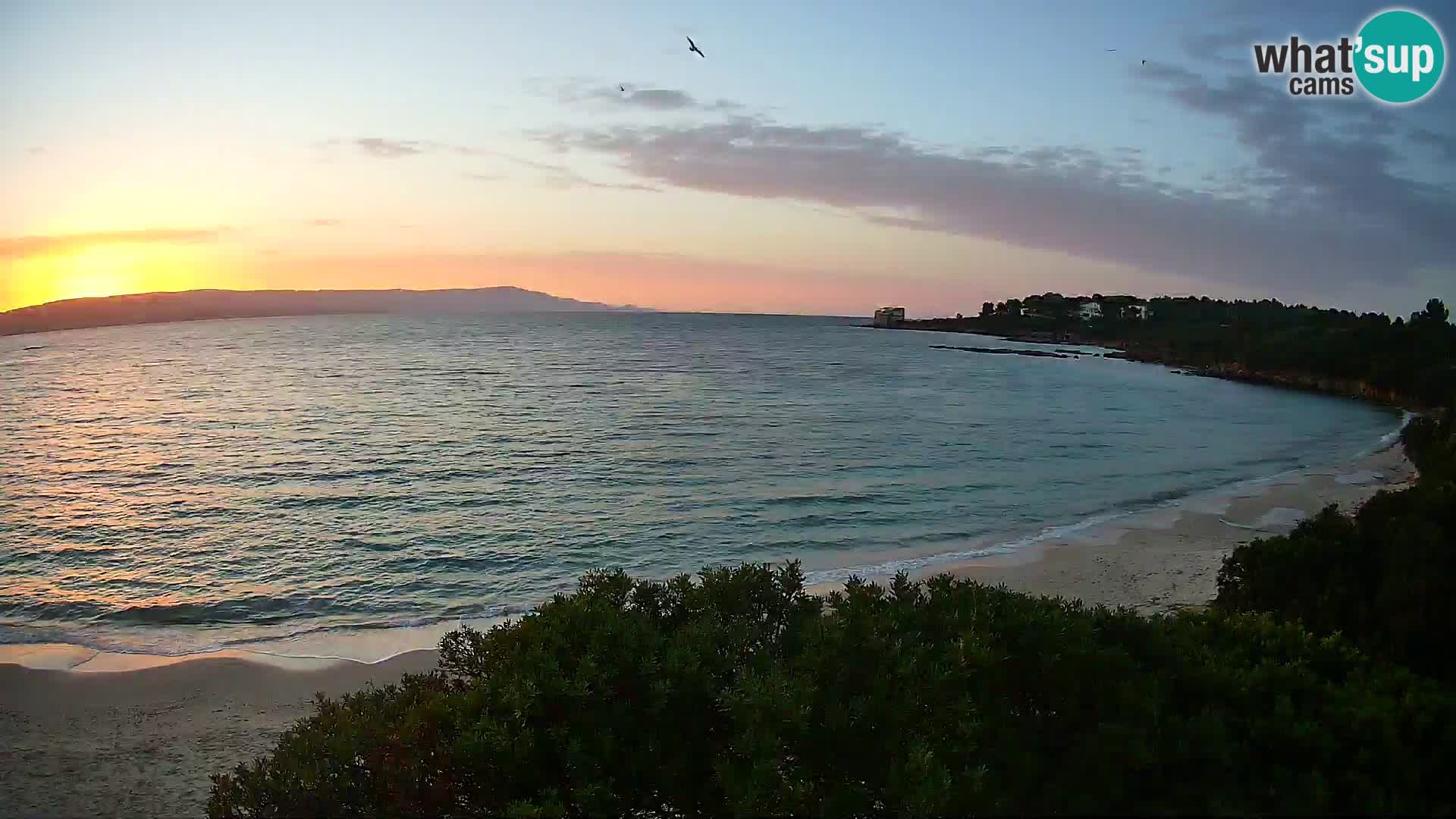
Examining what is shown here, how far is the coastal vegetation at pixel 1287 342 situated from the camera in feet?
179

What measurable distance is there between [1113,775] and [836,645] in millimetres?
1863

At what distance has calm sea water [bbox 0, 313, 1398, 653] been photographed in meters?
16.7

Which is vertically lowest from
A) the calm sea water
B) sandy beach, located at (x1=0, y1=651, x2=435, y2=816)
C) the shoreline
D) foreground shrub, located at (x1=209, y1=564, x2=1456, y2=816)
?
sandy beach, located at (x1=0, y1=651, x2=435, y2=816)

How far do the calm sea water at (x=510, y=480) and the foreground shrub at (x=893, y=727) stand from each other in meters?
10.4

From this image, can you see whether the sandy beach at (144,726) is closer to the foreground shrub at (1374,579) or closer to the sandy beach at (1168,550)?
the foreground shrub at (1374,579)

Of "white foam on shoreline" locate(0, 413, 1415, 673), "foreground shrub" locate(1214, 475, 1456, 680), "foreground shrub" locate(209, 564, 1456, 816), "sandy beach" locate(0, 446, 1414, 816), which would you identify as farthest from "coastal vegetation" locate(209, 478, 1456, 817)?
"white foam on shoreline" locate(0, 413, 1415, 673)

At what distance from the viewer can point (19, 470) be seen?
2930 cm

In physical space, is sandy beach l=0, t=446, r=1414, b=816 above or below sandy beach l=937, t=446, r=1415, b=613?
below

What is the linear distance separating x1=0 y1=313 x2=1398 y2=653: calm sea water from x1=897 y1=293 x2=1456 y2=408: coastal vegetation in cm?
375

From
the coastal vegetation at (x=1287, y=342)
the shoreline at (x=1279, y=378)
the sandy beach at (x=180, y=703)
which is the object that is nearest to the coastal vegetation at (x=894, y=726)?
the sandy beach at (x=180, y=703)

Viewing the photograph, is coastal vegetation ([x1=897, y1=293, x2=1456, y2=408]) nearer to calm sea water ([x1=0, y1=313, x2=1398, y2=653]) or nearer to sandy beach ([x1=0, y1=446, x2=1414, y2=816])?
calm sea water ([x1=0, y1=313, x2=1398, y2=653])

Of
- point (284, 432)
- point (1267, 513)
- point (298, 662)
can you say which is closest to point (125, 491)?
point (284, 432)

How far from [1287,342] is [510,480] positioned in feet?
262

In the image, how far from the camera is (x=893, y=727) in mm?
5176
